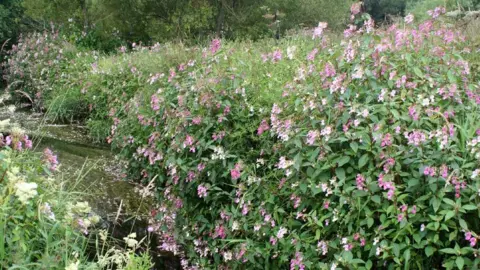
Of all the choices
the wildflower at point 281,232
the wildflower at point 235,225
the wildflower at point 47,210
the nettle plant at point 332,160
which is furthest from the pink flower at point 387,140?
the wildflower at point 47,210

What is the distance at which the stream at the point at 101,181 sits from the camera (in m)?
3.67

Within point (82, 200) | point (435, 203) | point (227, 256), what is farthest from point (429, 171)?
point (82, 200)

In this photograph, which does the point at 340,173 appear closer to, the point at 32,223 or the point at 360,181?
the point at 360,181

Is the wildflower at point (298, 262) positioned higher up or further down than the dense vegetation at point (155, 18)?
higher up

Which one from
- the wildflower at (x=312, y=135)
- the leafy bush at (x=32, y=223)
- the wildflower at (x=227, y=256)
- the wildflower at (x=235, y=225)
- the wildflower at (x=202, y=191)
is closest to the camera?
the leafy bush at (x=32, y=223)

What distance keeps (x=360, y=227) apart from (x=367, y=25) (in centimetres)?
130

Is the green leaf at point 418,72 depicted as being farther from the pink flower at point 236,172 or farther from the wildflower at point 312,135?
the pink flower at point 236,172

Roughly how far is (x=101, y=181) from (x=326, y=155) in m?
2.51

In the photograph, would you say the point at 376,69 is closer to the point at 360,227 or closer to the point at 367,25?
the point at 367,25

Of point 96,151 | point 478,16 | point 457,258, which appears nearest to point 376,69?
point 457,258

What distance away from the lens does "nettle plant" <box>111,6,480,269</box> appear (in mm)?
2459

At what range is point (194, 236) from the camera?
11.9 feet

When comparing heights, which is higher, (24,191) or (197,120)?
(24,191)

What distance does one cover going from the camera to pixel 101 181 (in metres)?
4.58
